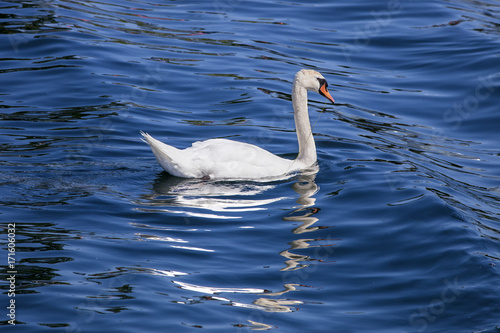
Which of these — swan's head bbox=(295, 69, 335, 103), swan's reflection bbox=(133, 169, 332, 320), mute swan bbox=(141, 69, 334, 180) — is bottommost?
swan's reflection bbox=(133, 169, 332, 320)

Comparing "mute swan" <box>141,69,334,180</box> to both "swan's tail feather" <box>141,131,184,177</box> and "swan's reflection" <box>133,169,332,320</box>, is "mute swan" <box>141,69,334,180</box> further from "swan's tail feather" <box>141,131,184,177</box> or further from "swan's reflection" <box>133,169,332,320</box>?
"swan's reflection" <box>133,169,332,320</box>

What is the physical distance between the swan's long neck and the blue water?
0.31 meters

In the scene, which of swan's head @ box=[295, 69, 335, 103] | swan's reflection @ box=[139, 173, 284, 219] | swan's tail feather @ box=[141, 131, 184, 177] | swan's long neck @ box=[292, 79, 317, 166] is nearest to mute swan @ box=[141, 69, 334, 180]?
swan's tail feather @ box=[141, 131, 184, 177]

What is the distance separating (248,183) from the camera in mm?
10180

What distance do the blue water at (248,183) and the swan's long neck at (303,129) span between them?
31cm

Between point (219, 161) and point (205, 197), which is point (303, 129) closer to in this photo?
point (219, 161)

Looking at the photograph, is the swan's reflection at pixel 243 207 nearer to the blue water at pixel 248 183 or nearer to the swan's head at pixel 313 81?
the blue water at pixel 248 183

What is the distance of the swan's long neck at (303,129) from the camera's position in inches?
432

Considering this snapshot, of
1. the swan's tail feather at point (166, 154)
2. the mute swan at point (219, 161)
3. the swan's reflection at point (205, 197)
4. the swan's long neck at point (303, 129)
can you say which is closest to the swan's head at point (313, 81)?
the swan's long neck at point (303, 129)

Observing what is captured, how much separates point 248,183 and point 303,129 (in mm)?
1480

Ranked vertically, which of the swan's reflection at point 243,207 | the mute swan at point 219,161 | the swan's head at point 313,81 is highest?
the swan's head at point 313,81

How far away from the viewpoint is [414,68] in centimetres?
1609

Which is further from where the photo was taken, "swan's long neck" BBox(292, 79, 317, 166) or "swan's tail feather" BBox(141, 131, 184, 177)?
"swan's long neck" BBox(292, 79, 317, 166)

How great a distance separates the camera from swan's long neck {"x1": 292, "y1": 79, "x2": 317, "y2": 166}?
1096 cm
